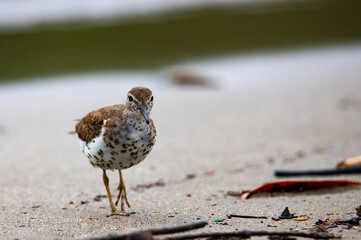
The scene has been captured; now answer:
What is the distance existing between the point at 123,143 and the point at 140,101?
0.32 metres

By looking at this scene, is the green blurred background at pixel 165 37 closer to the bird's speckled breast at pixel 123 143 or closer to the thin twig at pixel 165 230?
the bird's speckled breast at pixel 123 143

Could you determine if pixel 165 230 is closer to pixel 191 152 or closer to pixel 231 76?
pixel 191 152

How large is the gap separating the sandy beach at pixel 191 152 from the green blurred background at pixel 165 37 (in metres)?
1.45

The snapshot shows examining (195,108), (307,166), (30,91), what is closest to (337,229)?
(307,166)

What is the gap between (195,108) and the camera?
8.11 meters

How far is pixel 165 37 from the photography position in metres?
13.6

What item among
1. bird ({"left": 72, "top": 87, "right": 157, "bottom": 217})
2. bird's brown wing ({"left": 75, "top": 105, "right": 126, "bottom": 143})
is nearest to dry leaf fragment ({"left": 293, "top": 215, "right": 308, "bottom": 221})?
bird ({"left": 72, "top": 87, "right": 157, "bottom": 217})

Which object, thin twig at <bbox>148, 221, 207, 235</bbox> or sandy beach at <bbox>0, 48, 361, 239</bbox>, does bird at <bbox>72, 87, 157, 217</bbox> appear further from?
thin twig at <bbox>148, 221, 207, 235</bbox>

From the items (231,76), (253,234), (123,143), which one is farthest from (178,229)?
(231,76)

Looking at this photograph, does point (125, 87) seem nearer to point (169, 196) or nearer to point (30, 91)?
point (30, 91)

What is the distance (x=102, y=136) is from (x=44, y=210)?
2.56ft

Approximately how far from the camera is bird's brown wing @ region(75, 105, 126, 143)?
13.8ft

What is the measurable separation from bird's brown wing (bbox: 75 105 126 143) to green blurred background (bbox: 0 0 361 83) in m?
6.43

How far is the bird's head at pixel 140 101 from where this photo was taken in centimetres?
404
